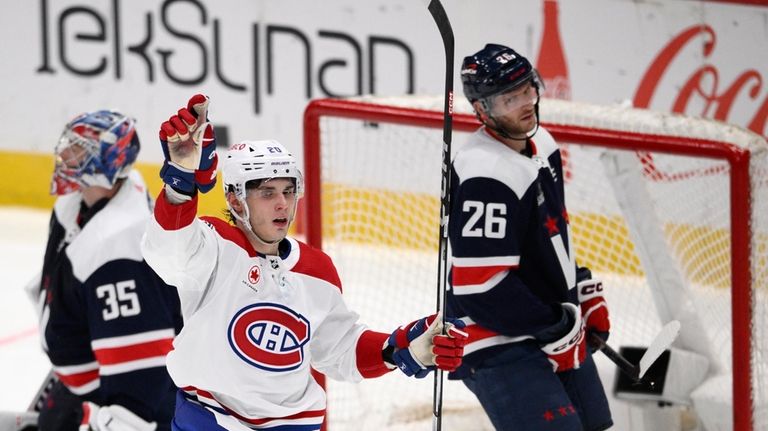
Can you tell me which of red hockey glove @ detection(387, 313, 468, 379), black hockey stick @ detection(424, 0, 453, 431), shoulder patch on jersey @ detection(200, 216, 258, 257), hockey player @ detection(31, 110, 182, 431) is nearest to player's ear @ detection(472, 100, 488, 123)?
black hockey stick @ detection(424, 0, 453, 431)

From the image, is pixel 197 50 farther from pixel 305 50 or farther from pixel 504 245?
pixel 504 245

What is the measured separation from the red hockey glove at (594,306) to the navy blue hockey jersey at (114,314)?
0.94 m

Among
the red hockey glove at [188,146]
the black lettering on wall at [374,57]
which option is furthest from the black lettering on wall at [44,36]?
the red hockey glove at [188,146]

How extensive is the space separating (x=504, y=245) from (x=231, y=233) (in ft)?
2.09

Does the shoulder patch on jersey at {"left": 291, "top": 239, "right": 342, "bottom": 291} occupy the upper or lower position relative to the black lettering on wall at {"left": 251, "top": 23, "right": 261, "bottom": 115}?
lower

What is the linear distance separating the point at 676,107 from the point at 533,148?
2.82 m

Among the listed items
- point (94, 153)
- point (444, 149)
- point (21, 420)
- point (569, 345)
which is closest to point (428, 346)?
point (444, 149)

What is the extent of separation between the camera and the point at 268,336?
2.50 m

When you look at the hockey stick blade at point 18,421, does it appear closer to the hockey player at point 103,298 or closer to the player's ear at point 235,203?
the hockey player at point 103,298

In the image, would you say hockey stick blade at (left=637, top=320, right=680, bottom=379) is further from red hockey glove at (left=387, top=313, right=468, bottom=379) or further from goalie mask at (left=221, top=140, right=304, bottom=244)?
goalie mask at (left=221, top=140, right=304, bottom=244)

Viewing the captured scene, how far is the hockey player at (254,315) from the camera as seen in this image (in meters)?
2.48

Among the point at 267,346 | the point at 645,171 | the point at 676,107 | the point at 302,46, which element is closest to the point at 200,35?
the point at 302,46

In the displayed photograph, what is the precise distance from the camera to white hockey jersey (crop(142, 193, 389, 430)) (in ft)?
8.14

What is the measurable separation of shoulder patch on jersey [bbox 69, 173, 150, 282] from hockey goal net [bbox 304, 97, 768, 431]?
619mm
